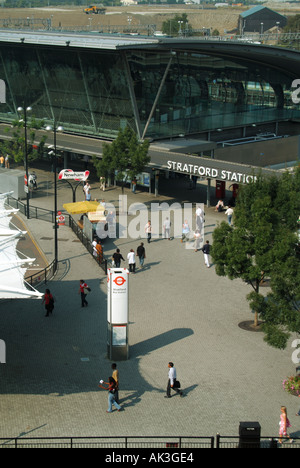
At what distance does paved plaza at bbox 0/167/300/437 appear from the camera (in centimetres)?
1667

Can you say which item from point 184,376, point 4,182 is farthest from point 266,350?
point 4,182

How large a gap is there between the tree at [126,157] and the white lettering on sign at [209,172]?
1.73 meters

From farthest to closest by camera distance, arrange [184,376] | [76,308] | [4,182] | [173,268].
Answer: [4,182] → [173,268] → [76,308] → [184,376]

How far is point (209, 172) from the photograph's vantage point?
1444 inches

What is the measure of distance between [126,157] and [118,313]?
1915 cm

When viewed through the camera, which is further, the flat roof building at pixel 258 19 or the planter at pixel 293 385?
the flat roof building at pixel 258 19

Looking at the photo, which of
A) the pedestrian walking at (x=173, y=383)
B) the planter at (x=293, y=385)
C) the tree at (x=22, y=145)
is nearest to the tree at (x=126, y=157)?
the tree at (x=22, y=145)

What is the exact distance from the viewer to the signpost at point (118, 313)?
19953mm

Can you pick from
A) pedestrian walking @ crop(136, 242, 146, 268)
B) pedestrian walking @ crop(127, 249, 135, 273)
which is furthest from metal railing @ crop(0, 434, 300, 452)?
pedestrian walking @ crop(136, 242, 146, 268)

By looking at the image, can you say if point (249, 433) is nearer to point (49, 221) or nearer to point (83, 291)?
point (83, 291)

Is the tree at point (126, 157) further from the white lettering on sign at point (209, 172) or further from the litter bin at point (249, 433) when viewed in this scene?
the litter bin at point (249, 433)
